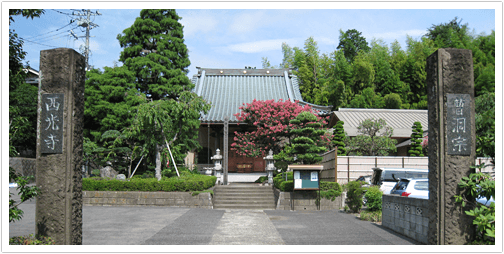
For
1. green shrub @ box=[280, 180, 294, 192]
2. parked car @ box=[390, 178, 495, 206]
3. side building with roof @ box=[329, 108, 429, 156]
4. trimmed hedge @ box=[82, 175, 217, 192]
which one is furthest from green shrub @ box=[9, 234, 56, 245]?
side building with roof @ box=[329, 108, 429, 156]

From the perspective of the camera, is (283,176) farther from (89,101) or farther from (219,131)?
(89,101)

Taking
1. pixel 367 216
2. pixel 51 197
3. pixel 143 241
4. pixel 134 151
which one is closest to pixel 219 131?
pixel 134 151

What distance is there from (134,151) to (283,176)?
21.5 ft

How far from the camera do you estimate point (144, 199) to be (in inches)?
506

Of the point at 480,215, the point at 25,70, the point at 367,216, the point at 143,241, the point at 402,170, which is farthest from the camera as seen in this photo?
the point at 402,170

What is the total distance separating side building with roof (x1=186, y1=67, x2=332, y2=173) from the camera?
20.6 metres

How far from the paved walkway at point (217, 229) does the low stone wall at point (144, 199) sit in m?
1.71

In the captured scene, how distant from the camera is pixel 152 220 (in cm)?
938

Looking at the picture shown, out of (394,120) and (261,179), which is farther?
(394,120)

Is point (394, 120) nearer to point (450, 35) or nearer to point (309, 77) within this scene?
point (309, 77)

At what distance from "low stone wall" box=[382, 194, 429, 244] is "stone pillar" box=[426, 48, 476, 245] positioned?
3.18 feet

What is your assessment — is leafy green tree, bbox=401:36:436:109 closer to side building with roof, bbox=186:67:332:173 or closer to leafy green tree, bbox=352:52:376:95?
leafy green tree, bbox=352:52:376:95

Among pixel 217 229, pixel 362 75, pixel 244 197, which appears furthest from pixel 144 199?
pixel 362 75

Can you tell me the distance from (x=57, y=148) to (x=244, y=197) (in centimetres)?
1003
